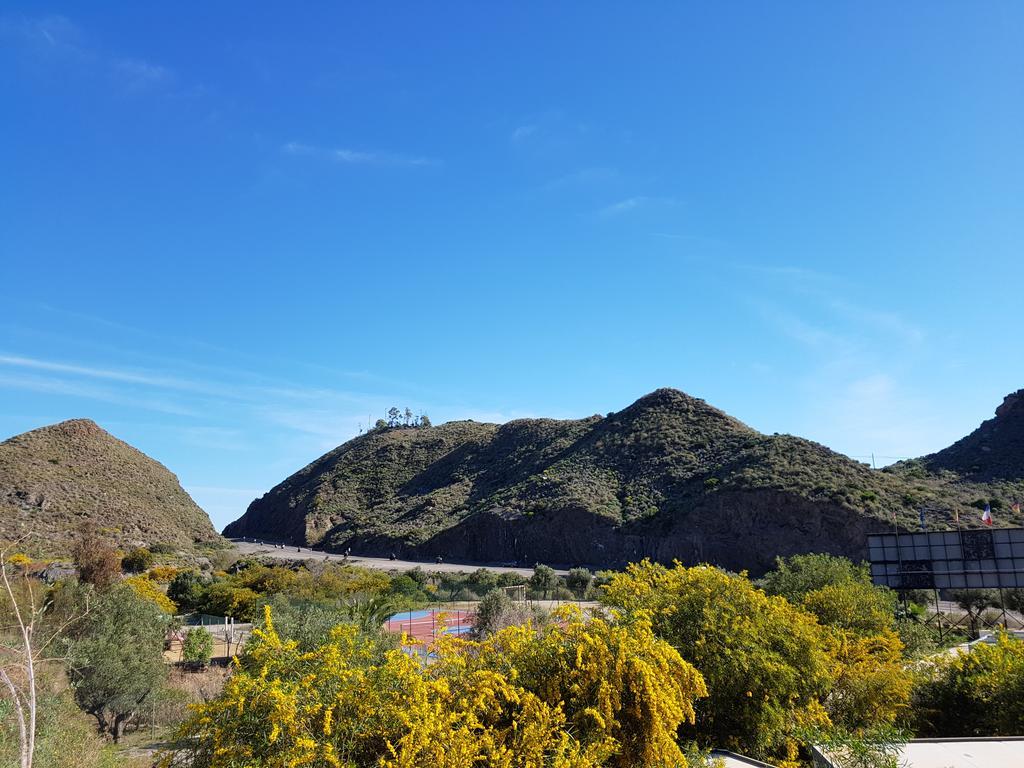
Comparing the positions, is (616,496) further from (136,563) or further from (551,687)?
(551,687)

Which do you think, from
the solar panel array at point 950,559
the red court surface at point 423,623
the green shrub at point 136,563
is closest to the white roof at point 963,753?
the red court surface at point 423,623

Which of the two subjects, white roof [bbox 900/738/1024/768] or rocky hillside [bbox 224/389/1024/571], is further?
rocky hillside [bbox 224/389/1024/571]

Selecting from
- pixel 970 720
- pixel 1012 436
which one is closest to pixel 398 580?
pixel 970 720

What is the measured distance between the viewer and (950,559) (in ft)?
101

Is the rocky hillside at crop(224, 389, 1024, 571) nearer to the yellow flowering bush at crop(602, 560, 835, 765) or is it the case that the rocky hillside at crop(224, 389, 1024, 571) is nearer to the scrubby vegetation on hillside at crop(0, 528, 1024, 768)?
the scrubby vegetation on hillside at crop(0, 528, 1024, 768)

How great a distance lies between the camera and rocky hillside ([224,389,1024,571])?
5725 centimetres

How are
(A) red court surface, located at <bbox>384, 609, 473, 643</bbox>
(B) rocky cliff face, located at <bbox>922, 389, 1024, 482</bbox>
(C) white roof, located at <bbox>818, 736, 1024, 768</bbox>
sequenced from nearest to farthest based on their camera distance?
(C) white roof, located at <bbox>818, 736, 1024, 768</bbox> → (A) red court surface, located at <bbox>384, 609, 473, 643</bbox> → (B) rocky cliff face, located at <bbox>922, 389, 1024, 482</bbox>

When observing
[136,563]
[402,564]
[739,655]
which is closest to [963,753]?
[739,655]

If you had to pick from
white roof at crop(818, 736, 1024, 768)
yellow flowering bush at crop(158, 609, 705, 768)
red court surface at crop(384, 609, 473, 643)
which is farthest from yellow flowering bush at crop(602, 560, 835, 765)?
red court surface at crop(384, 609, 473, 643)

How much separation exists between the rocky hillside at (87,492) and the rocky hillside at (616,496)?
21.0m

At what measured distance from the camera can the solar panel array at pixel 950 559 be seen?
29.7m

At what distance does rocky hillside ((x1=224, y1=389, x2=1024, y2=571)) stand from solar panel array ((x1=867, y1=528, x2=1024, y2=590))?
2274 centimetres

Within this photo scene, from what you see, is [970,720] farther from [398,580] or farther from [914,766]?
[398,580]

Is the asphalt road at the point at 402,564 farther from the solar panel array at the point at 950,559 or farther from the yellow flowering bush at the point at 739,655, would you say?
the yellow flowering bush at the point at 739,655
